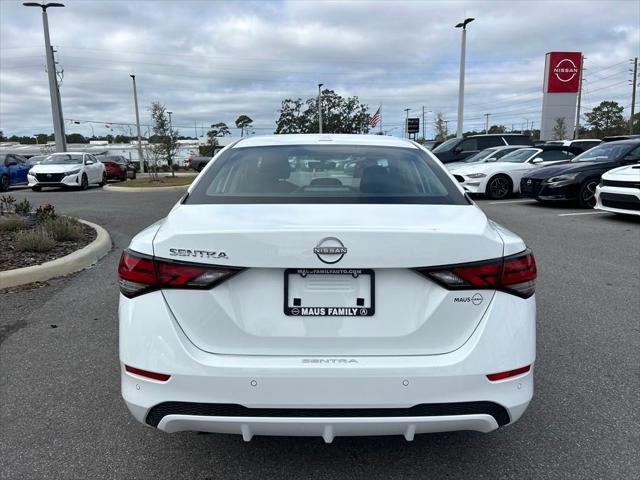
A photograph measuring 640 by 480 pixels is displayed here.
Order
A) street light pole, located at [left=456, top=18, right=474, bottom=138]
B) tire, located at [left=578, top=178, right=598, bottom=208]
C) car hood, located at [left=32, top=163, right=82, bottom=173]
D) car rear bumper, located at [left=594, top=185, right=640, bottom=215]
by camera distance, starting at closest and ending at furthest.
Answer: car rear bumper, located at [left=594, top=185, right=640, bottom=215]
tire, located at [left=578, top=178, right=598, bottom=208]
car hood, located at [left=32, top=163, right=82, bottom=173]
street light pole, located at [left=456, top=18, right=474, bottom=138]

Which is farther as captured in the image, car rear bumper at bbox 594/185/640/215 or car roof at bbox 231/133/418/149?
car rear bumper at bbox 594/185/640/215

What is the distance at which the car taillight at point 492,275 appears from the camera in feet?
7.06

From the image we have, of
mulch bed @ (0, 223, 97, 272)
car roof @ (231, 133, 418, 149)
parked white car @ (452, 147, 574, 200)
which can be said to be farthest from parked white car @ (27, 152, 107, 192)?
car roof @ (231, 133, 418, 149)

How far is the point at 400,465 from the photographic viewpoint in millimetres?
2658

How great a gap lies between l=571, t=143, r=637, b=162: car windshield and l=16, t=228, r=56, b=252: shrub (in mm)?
11585

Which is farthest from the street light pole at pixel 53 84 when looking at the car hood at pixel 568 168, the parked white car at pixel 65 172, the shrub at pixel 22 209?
the car hood at pixel 568 168

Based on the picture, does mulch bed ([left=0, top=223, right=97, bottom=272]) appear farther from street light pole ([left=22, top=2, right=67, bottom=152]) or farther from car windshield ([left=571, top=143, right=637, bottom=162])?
street light pole ([left=22, top=2, right=67, bottom=152])

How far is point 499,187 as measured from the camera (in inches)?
591

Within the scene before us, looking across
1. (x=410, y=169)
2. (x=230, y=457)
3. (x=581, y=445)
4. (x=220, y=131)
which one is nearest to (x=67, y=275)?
(x=230, y=457)

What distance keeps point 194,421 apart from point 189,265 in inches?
26.4

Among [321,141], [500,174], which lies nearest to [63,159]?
[500,174]

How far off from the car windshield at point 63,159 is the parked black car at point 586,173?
1768 cm

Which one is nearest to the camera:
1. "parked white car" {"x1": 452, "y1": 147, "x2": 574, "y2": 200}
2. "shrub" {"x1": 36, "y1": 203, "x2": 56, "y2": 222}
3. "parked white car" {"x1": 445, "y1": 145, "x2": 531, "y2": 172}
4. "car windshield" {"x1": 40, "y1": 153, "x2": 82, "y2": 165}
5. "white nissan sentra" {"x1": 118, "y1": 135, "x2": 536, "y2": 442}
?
"white nissan sentra" {"x1": 118, "y1": 135, "x2": 536, "y2": 442}

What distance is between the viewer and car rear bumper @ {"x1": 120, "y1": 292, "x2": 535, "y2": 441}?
212cm
